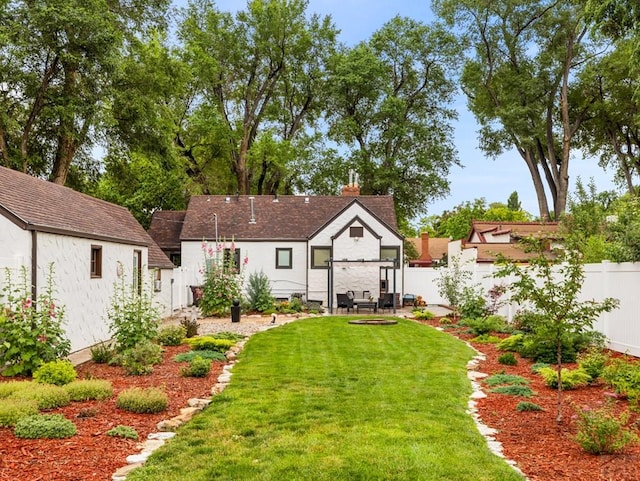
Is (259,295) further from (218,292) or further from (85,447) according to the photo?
(85,447)

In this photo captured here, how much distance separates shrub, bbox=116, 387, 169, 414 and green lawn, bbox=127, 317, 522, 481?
2.06 ft

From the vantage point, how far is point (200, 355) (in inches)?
436

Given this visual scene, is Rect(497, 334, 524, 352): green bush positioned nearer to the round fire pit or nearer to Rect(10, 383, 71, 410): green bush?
the round fire pit

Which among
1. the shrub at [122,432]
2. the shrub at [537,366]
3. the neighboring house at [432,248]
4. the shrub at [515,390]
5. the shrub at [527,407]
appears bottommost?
the shrub at [537,366]

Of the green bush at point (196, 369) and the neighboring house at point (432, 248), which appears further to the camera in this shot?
the neighboring house at point (432, 248)

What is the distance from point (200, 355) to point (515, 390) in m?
6.25

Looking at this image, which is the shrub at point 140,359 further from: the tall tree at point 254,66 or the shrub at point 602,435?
the tall tree at point 254,66

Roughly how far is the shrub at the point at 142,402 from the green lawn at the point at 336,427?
63 cm

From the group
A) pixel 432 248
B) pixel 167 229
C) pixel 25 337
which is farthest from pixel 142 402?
pixel 432 248

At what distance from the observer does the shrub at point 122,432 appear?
5969mm

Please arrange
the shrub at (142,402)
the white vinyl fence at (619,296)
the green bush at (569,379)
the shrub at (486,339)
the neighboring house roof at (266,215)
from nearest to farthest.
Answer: the shrub at (142,402), the green bush at (569,379), the white vinyl fence at (619,296), the shrub at (486,339), the neighboring house roof at (266,215)

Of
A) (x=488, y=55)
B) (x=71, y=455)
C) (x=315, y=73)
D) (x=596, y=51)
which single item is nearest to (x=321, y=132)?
(x=315, y=73)

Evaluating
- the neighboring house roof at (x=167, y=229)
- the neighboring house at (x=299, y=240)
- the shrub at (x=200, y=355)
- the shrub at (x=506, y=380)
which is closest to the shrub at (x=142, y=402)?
the shrub at (x=200, y=355)

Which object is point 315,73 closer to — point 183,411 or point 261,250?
point 261,250
